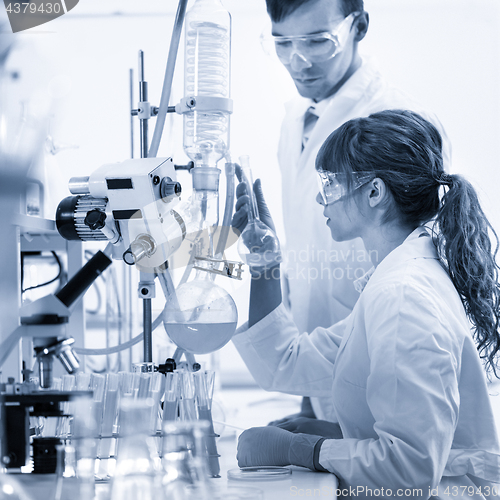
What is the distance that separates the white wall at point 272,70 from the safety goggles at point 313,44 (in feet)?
0.88

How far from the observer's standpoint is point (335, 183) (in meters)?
1.19

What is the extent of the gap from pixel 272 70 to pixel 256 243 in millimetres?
794

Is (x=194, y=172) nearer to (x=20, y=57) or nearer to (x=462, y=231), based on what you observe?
(x=462, y=231)

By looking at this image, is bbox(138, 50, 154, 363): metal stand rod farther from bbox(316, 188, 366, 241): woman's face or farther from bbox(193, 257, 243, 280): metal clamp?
bbox(316, 188, 366, 241): woman's face

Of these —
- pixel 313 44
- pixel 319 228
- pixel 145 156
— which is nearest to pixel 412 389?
pixel 145 156

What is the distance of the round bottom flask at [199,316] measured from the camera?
0.98 m

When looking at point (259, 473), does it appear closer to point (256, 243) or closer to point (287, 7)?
point (256, 243)

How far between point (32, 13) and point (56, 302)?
2.89 feet

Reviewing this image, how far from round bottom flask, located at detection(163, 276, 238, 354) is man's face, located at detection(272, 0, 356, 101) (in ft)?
2.77

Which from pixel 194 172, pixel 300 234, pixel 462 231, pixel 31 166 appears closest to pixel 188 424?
pixel 194 172

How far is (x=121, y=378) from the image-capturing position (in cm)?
96

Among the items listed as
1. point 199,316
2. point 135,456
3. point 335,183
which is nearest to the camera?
point 135,456

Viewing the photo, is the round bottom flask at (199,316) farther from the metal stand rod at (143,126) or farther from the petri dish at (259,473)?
the metal stand rod at (143,126)

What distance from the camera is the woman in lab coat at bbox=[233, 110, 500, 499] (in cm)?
89
